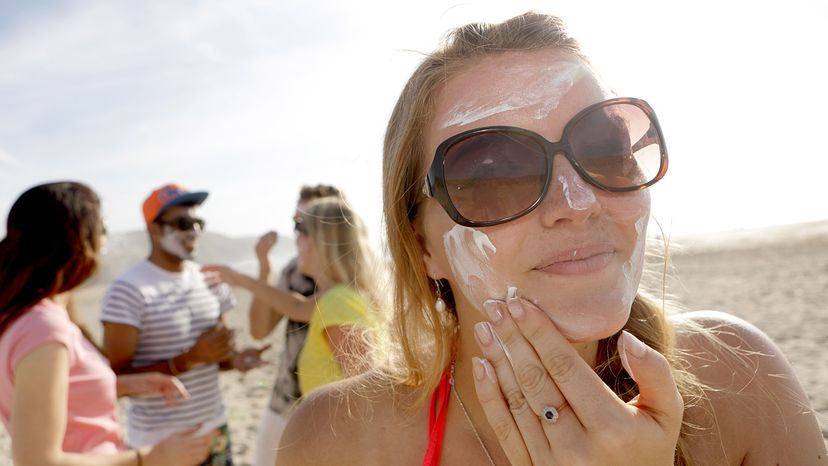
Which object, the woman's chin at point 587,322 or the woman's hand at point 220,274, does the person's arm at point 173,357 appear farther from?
the woman's chin at point 587,322

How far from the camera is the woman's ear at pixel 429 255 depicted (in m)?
2.04

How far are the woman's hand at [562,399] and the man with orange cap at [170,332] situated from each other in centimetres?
288

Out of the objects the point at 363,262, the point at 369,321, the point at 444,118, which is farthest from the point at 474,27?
the point at 363,262

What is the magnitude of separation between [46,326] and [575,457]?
91.5 inches

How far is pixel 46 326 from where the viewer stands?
254 centimetres

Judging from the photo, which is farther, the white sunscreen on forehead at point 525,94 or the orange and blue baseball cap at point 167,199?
the orange and blue baseball cap at point 167,199

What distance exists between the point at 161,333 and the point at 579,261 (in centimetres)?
315

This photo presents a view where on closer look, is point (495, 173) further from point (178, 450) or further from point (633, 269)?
point (178, 450)

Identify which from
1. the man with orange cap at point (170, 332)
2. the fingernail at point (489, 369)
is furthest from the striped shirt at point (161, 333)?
the fingernail at point (489, 369)

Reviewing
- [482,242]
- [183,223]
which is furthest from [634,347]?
[183,223]

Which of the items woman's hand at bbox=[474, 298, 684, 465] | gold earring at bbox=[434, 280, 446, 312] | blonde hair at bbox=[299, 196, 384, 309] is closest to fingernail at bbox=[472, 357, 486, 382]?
woman's hand at bbox=[474, 298, 684, 465]

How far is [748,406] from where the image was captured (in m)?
1.85

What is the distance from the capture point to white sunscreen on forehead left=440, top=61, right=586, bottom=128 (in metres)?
1.72

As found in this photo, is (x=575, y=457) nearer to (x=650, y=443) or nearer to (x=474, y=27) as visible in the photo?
(x=650, y=443)
